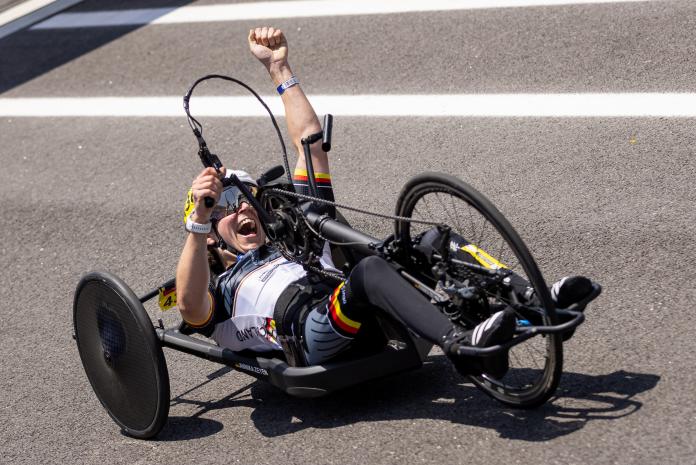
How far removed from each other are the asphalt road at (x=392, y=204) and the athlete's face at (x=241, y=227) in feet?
2.29

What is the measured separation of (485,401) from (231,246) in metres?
1.47

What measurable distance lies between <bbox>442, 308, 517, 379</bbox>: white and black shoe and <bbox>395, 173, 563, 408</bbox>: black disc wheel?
17 cm

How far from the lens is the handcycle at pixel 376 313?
4.06m

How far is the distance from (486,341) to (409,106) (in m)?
4.04

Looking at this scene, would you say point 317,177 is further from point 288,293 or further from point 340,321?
point 340,321

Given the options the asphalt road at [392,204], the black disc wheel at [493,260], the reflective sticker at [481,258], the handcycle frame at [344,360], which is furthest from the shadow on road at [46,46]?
the reflective sticker at [481,258]

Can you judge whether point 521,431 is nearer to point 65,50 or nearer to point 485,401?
point 485,401

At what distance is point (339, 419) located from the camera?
4.63 m

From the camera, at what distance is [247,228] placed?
203 inches

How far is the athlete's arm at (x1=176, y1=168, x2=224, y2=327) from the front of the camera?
4.38 meters

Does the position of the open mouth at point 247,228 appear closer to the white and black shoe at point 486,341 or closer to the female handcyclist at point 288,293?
the female handcyclist at point 288,293

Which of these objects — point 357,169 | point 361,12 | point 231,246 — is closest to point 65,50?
point 361,12

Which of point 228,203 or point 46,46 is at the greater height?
point 46,46

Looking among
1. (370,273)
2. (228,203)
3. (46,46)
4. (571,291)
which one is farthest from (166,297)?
(46,46)
